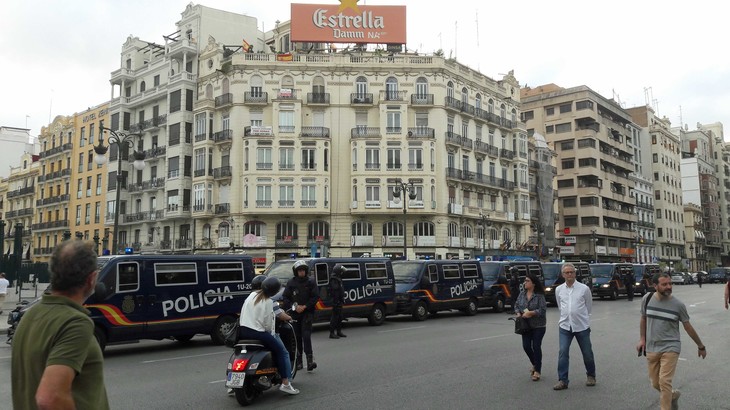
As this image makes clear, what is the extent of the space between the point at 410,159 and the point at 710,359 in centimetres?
3789

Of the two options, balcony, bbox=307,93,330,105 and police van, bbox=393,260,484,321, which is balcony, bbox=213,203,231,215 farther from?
police van, bbox=393,260,484,321

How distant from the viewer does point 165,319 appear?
13.0 m

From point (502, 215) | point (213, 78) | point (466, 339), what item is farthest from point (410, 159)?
point (466, 339)

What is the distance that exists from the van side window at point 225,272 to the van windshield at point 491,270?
13233 mm

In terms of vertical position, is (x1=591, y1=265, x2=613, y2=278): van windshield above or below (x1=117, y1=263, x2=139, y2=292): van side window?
below

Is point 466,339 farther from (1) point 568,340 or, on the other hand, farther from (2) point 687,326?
(2) point 687,326

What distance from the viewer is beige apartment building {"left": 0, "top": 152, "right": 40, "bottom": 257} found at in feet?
242

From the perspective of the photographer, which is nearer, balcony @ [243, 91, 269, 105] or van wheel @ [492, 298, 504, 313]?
van wheel @ [492, 298, 504, 313]

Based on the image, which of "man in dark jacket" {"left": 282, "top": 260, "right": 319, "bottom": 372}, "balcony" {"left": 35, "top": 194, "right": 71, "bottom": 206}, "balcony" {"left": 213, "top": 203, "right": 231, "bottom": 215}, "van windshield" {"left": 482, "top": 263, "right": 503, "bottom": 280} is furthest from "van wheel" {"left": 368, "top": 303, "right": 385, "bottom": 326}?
"balcony" {"left": 35, "top": 194, "right": 71, "bottom": 206}

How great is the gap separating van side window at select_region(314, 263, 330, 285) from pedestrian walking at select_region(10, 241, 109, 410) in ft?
46.6

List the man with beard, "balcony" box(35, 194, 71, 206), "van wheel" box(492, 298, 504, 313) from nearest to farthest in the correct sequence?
the man with beard
"van wheel" box(492, 298, 504, 313)
"balcony" box(35, 194, 71, 206)

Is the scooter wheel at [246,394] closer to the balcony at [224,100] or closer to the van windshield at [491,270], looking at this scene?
the van windshield at [491,270]

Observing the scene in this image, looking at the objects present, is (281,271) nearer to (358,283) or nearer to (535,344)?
(358,283)

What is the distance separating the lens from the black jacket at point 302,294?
9.95 meters
